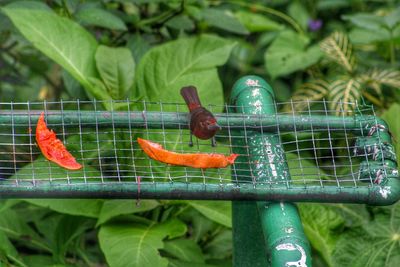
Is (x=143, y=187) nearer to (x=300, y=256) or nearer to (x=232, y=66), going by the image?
(x=300, y=256)

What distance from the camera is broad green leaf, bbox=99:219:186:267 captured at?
169 centimetres

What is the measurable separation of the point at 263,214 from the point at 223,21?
135cm

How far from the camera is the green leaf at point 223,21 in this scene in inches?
102

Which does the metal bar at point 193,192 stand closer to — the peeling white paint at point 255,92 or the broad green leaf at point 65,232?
the peeling white paint at point 255,92

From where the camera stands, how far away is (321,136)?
1880 millimetres

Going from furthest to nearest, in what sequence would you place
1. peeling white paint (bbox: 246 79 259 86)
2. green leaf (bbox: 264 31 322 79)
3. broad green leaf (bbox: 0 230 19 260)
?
green leaf (bbox: 264 31 322 79)
broad green leaf (bbox: 0 230 19 260)
peeling white paint (bbox: 246 79 259 86)

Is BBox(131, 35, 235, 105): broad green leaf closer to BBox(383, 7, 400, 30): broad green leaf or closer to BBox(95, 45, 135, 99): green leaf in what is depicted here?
BBox(95, 45, 135, 99): green leaf

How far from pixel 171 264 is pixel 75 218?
1.13 feet

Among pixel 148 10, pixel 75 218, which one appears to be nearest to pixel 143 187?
pixel 75 218

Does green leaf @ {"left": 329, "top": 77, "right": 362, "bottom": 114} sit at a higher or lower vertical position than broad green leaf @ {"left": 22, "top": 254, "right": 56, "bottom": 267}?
higher

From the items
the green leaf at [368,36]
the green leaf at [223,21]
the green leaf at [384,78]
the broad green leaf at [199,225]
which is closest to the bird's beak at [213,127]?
the broad green leaf at [199,225]

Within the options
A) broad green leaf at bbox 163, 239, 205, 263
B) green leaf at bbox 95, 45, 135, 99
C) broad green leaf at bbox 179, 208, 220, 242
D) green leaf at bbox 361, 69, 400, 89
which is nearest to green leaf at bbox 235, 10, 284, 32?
green leaf at bbox 361, 69, 400, 89

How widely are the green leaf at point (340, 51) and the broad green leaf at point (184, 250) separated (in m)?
1.08

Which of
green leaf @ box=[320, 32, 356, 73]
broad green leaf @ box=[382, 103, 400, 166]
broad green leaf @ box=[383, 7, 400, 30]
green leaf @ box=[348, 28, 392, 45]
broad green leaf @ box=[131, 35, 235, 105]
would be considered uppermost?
green leaf @ box=[348, 28, 392, 45]
